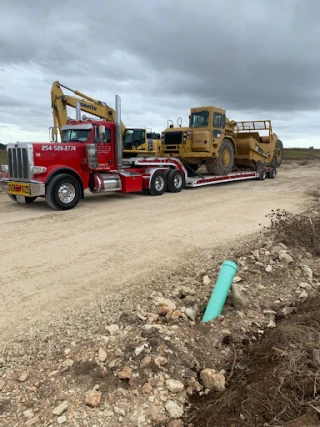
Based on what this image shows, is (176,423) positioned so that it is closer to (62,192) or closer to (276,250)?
(276,250)

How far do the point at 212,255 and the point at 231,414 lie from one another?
3.43m

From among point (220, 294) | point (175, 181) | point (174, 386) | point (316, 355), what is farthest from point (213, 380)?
point (175, 181)

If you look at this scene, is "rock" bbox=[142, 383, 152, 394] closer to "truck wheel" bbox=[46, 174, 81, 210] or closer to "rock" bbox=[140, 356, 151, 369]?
"rock" bbox=[140, 356, 151, 369]

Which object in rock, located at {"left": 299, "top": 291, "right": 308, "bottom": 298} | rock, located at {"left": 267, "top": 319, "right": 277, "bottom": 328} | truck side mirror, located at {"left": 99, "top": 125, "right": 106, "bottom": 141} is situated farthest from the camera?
truck side mirror, located at {"left": 99, "top": 125, "right": 106, "bottom": 141}

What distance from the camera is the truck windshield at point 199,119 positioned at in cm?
1522

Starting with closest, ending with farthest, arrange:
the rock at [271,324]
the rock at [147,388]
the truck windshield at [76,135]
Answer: the rock at [147,388], the rock at [271,324], the truck windshield at [76,135]

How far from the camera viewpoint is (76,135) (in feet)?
36.7

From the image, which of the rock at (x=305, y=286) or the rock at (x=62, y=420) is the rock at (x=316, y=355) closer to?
the rock at (x=305, y=286)

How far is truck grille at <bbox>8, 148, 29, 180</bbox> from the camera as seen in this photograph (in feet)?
32.0

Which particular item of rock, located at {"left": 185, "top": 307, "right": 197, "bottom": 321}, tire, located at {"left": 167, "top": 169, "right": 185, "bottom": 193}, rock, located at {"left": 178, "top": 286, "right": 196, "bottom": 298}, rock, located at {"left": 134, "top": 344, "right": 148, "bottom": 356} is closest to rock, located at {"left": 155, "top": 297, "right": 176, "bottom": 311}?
rock, located at {"left": 185, "top": 307, "right": 197, "bottom": 321}

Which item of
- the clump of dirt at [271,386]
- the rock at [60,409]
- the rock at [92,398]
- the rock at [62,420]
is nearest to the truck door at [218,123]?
the clump of dirt at [271,386]

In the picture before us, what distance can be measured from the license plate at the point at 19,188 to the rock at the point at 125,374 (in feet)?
25.1

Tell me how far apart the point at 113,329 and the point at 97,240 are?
3241mm

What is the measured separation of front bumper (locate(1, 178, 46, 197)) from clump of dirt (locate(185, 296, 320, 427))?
297 inches
